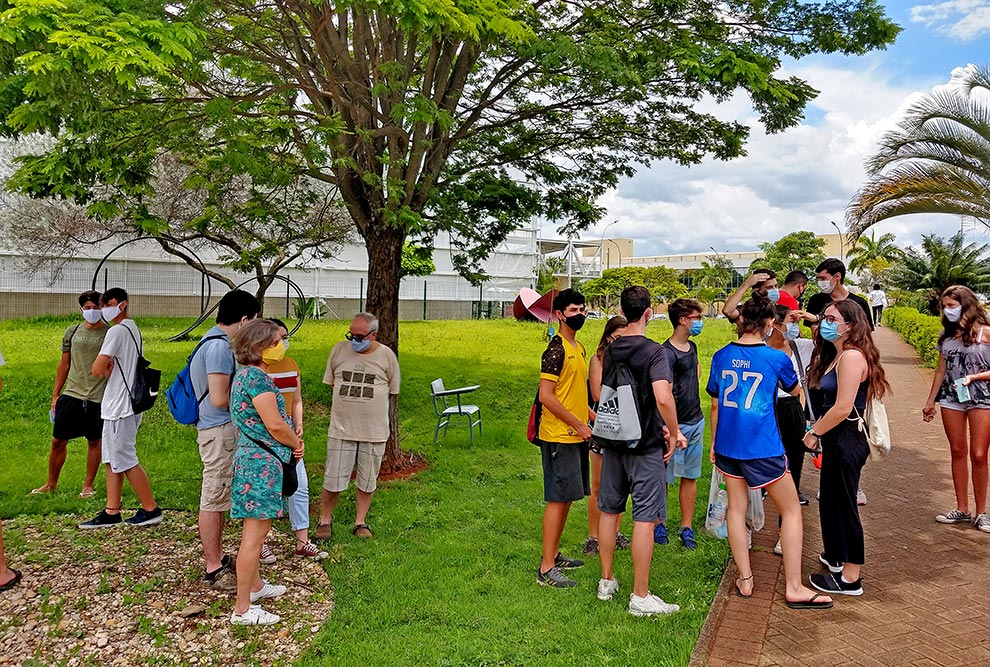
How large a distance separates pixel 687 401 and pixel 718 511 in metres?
0.91

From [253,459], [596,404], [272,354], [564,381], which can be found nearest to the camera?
[253,459]

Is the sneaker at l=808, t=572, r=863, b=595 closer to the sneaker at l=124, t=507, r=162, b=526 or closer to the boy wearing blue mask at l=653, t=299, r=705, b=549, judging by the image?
the boy wearing blue mask at l=653, t=299, r=705, b=549

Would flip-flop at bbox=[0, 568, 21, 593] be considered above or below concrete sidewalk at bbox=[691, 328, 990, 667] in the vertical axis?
below

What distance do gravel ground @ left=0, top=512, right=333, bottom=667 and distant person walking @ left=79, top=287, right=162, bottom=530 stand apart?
0.22 m

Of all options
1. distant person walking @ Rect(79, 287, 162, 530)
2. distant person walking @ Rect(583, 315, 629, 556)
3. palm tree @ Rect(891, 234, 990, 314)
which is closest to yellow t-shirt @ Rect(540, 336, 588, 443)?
distant person walking @ Rect(583, 315, 629, 556)

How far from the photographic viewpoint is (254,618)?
4.17m

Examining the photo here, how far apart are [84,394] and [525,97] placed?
228 inches

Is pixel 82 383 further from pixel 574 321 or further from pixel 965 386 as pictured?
pixel 965 386

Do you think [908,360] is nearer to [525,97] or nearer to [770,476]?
[525,97]

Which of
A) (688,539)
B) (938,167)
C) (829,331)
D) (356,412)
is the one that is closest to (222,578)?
(356,412)

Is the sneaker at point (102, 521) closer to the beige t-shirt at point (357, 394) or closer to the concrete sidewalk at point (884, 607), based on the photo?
the beige t-shirt at point (357, 394)

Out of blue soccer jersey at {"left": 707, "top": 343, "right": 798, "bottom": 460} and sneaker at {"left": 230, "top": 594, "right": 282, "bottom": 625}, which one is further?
blue soccer jersey at {"left": 707, "top": 343, "right": 798, "bottom": 460}

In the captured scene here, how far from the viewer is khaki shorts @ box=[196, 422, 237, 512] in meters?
4.61

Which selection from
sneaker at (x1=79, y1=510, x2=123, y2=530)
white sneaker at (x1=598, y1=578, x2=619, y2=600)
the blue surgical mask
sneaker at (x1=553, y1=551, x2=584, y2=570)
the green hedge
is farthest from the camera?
the green hedge
